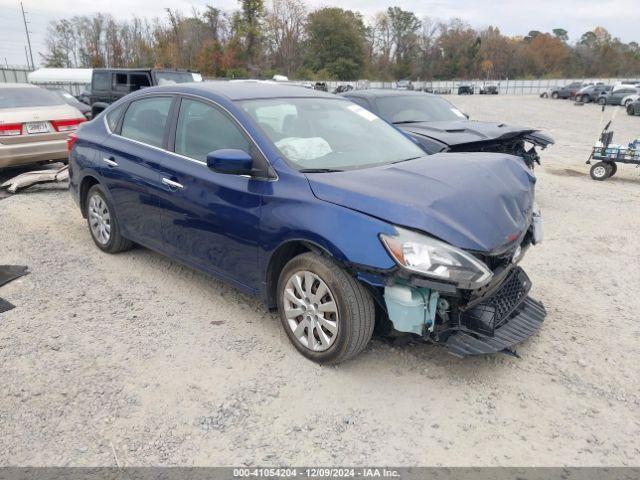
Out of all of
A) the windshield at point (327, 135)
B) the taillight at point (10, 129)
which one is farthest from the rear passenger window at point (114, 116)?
the taillight at point (10, 129)

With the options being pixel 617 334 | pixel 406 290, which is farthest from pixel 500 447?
pixel 617 334

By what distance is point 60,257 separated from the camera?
5109 mm

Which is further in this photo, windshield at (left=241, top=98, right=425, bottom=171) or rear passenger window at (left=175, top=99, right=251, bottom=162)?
rear passenger window at (left=175, top=99, right=251, bottom=162)

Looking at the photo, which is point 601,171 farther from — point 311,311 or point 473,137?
point 311,311

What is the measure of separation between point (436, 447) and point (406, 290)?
818 millimetres

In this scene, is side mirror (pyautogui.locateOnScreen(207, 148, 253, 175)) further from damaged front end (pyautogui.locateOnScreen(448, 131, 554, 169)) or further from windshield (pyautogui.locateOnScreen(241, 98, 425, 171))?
damaged front end (pyautogui.locateOnScreen(448, 131, 554, 169))

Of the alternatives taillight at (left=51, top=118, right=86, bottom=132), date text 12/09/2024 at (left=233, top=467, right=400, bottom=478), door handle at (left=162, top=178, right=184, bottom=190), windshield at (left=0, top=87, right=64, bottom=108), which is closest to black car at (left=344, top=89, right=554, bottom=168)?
door handle at (left=162, top=178, right=184, bottom=190)

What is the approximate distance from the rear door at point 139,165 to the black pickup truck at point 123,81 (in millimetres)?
9081

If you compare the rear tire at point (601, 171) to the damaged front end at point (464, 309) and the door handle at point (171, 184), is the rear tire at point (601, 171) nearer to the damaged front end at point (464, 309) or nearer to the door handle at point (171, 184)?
the damaged front end at point (464, 309)

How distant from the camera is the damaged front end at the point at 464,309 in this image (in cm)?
278

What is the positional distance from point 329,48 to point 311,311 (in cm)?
8690

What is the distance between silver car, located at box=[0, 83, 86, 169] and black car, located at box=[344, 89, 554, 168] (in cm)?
486

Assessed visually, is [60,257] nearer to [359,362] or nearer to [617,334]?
[359,362]

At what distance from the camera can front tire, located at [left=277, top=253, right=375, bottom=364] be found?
2951mm
